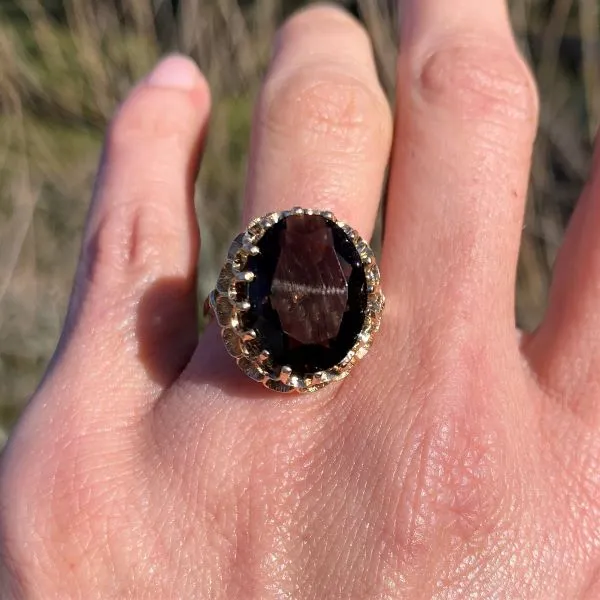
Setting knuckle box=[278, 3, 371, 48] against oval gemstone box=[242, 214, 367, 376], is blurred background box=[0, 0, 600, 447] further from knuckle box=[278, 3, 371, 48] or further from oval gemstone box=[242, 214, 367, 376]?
oval gemstone box=[242, 214, 367, 376]

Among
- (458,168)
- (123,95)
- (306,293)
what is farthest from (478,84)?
(123,95)

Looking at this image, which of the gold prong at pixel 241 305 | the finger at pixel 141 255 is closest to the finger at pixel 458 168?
the gold prong at pixel 241 305

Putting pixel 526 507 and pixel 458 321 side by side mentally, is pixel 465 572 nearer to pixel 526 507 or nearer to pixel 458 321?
pixel 526 507

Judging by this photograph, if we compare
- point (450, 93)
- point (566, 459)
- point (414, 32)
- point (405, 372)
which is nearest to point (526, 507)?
point (566, 459)

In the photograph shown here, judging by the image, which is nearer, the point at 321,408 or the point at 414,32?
the point at 321,408

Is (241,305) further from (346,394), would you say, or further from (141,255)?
(141,255)

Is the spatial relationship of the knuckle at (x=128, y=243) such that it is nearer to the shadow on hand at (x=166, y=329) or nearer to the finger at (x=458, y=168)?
the shadow on hand at (x=166, y=329)
